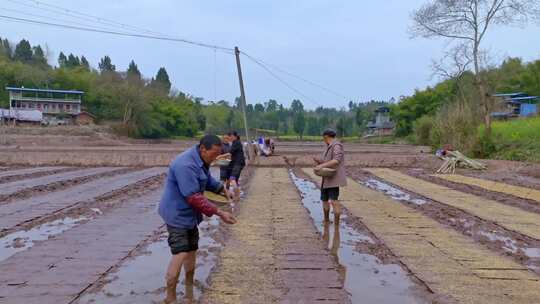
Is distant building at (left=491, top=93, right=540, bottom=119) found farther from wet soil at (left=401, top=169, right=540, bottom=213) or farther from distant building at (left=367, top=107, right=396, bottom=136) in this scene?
wet soil at (left=401, top=169, right=540, bottom=213)

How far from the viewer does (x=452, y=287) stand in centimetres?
479

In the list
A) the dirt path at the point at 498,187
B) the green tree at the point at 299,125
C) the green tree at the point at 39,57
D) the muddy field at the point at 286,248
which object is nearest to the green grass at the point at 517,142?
the dirt path at the point at 498,187

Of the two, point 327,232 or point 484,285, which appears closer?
point 484,285

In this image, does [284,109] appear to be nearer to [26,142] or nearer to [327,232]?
[26,142]

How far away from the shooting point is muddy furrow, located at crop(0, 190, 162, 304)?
14.9 feet

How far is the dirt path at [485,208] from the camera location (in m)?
8.23

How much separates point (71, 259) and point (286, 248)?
265 centimetres

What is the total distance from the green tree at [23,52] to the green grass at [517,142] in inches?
3072

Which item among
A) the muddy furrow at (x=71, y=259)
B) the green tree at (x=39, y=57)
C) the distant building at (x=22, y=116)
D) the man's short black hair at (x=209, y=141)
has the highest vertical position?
→ the green tree at (x=39, y=57)

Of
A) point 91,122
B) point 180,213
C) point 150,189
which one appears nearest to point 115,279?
point 180,213

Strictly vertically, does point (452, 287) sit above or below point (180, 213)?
below

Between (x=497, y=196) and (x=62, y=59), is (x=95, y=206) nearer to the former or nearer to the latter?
(x=497, y=196)

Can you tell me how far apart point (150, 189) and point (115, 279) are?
8.60 m

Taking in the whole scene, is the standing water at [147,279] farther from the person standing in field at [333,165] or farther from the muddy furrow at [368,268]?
the person standing in field at [333,165]
